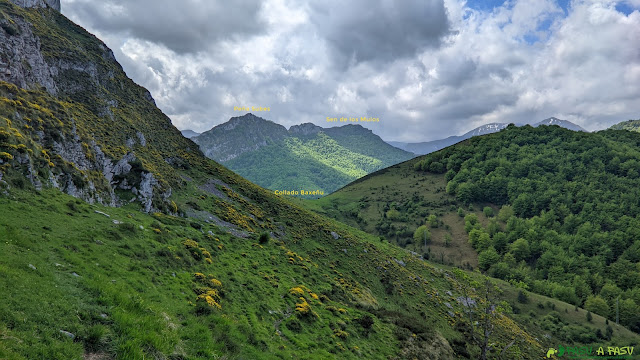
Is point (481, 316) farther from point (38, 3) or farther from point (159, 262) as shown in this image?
point (38, 3)

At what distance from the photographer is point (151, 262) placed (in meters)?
22.6

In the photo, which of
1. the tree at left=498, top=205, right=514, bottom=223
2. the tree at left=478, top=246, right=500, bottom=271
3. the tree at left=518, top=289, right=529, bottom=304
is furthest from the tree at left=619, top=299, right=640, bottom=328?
the tree at left=498, top=205, right=514, bottom=223

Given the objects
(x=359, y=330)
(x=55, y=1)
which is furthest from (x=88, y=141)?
(x=55, y=1)

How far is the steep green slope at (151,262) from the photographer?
1287 centimetres

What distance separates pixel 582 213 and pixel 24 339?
234 metres

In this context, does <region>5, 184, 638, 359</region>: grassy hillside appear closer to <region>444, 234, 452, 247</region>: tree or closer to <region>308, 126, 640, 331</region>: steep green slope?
<region>308, 126, 640, 331</region>: steep green slope

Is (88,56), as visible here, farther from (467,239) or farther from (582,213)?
(582,213)

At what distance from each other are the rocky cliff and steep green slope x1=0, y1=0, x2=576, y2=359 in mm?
257

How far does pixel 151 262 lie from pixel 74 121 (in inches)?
1252

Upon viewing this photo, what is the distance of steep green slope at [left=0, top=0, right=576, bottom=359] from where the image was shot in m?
12.9

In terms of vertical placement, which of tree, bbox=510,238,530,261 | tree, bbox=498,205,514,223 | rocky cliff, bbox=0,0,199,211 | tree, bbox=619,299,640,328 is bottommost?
tree, bbox=619,299,640,328

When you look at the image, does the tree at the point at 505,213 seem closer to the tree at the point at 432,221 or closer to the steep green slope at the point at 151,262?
the tree at the point at 432,221

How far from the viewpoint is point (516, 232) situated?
163m

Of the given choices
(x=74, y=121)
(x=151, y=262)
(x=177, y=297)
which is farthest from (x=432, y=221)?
(x=177, y=297)
